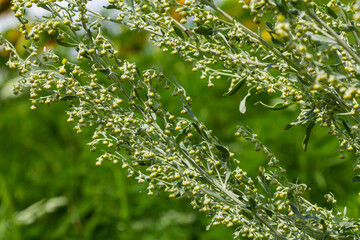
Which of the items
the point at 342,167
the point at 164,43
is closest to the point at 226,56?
the point at 164,43

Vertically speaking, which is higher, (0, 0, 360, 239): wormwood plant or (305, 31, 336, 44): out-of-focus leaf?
(305, 31, 336, 44): out-of-focus leaf

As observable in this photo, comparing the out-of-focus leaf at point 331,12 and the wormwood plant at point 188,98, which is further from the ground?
the out-of-focus leaf at point 331,12

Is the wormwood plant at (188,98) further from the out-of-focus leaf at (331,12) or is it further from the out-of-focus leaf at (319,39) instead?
the out-of-focus leaf at (319,39)

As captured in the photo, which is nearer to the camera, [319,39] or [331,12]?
[319,39]

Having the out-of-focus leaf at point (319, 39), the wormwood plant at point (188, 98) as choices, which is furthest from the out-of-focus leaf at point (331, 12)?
the out-of-focus leaf at point (319, 39)

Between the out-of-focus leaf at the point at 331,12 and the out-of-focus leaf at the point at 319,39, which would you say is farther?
the out-of-focus leaf at the point at 331,12

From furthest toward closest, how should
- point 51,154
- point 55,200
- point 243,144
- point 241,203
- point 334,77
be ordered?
point 51,154, point 55,200, point 243,144, point 241,203, point 334,77

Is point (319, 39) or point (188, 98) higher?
point (319, 39)

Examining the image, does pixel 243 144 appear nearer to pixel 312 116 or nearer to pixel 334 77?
pixel 312 116

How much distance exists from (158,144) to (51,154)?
13.4ft

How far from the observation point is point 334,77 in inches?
28.2

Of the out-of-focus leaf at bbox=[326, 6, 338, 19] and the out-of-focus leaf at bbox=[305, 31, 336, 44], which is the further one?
the out-of-focus leaf at bbox=[326, 6, 338, 19]

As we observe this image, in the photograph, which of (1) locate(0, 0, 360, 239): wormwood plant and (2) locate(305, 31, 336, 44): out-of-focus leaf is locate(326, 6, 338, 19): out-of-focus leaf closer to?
(1) locate(0, 0, 360, 239): wormwood plant

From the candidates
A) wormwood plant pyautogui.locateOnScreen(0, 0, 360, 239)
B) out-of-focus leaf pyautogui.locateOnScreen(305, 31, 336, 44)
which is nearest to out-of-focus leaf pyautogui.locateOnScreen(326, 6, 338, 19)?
wormwood plant pyautogui.locateOnScreen(0, 0, 360, 239)
